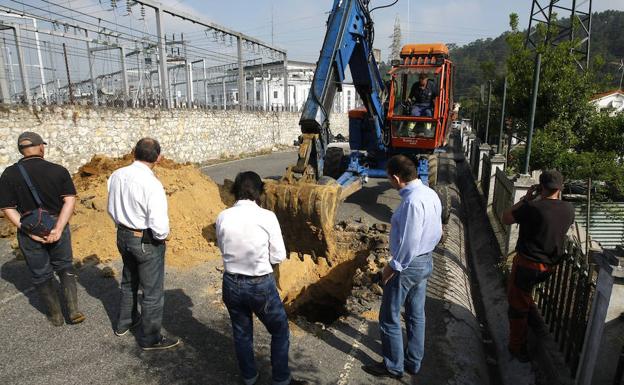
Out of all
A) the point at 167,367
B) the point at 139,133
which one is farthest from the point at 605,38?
the point at 167,367

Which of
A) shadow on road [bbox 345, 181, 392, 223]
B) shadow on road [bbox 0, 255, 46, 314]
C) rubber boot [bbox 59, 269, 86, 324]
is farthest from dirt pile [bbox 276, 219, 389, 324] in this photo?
shadow on road [bbox 0, 255, 46, 314]

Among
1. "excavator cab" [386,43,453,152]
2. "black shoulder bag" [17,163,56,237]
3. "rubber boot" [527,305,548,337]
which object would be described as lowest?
"rubber boot" [527,305,548,337]

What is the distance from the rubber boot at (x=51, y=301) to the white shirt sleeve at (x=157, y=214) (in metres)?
1.52

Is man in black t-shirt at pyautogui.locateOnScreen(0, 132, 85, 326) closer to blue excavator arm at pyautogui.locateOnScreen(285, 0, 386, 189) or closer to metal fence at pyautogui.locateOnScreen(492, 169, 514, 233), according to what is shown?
blue excavator arm at pyautogui.locateOnScreen(285, 0, 386, 189)

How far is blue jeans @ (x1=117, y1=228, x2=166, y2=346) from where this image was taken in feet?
11.5

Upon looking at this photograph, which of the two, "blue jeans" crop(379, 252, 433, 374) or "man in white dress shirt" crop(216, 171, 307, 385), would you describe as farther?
"blue jeans" crop(379, 252, 433, 374)

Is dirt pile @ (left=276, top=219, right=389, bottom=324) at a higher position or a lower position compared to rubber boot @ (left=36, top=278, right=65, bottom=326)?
lower

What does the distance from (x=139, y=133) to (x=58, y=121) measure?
2.93 metres

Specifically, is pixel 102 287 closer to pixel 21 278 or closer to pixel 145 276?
pixel 21 278

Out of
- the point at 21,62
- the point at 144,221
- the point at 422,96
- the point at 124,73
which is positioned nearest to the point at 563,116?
the point at 422,96

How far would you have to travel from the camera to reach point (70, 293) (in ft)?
13.5

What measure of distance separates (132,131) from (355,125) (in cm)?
812

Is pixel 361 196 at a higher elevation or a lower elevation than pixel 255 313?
lower

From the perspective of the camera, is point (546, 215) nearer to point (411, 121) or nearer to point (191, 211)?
point (411, 121)
